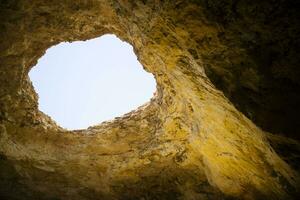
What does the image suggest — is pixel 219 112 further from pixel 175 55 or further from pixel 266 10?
pixel 266 10

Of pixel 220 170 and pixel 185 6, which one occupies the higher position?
pixel 185 6

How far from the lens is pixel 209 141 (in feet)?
11.8

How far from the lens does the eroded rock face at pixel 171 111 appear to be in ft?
7.18

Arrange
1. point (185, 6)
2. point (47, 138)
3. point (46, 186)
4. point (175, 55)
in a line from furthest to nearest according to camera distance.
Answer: point (46, 186) → point (47, 138) → point (175, 55) → point (185, 6)

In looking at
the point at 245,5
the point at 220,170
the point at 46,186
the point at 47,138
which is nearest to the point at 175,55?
the point at 245,5

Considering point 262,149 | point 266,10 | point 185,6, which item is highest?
point 185,6

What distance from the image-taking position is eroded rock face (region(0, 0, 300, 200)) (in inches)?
86.2

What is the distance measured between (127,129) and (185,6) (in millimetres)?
2131

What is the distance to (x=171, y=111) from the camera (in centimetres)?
374

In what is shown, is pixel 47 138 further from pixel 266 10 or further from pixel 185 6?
pixel 266 10

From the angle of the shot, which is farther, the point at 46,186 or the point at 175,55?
the point at 46,186

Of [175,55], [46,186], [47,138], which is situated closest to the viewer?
[175,55]

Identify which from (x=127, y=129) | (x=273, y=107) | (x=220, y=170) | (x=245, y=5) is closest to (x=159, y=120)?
(x=127, y=129)

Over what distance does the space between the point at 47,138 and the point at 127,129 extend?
1011mm
